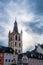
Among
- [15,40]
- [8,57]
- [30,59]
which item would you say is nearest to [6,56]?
[8,57]

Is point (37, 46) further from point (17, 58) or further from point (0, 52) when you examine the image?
point (0, 52)

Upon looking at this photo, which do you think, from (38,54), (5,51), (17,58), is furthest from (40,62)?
(5,51)

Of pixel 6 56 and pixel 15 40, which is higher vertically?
pixel 15 40

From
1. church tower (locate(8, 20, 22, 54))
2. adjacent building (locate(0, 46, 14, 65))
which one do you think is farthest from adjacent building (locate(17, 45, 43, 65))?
church tower (locate(8, 20, 22, 54))

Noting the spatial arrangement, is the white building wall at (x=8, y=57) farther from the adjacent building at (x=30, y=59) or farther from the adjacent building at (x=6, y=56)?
the adjacent building at (x=30, y=59)

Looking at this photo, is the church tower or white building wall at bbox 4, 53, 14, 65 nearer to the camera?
white building wall at bbox 4, 53, 14, 65

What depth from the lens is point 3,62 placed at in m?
81.2

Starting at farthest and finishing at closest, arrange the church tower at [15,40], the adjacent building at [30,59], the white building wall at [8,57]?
the church tower at [15,40], the adjacent building at [30,59], the white building wall at [8,57]

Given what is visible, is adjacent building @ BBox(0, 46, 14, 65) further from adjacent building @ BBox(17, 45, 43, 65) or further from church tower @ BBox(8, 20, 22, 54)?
church tower @ BBox(8, 20, 22, 54)

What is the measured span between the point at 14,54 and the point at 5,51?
4723mm

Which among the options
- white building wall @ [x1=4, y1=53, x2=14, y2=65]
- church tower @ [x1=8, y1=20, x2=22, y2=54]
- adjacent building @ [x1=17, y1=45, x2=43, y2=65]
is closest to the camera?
white building wall @ [x1=4, y1=53, x2=14, y2=65]

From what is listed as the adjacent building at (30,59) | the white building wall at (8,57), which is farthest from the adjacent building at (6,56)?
the adjacent building at (30,59)

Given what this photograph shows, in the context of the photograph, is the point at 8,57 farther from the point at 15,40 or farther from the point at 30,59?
the point at 15,40

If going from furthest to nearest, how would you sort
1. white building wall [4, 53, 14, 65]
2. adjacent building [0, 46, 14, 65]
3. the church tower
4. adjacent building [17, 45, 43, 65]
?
1. the church tower
2. adjacent building [17, 45, 43, 65]
3. white building wall [4, 53, 14, 65]
4. adjacent building [0, 46, 14, 65]
